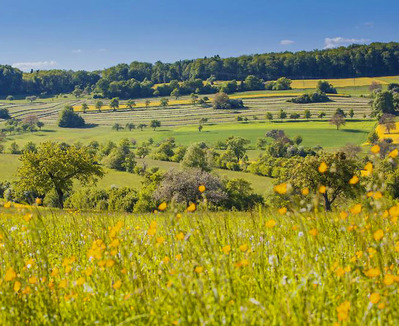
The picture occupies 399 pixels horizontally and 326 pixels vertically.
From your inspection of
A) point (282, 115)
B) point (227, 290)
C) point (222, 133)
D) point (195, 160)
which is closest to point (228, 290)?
point (227, 290)

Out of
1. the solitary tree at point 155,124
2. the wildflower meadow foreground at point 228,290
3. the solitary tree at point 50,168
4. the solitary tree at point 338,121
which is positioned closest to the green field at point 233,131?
the solitary tree at point 338,121

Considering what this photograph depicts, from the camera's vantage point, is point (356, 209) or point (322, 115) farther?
point (322, 115)

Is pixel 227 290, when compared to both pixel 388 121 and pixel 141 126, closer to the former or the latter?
pixel 388 121

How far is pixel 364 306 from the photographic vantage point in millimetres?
3293

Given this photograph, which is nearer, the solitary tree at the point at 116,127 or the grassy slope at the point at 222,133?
the grassy slope at the point at 222,133

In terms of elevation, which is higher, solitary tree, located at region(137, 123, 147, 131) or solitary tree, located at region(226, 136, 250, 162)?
solitary tree, located at region(137, 123, 147, 131)

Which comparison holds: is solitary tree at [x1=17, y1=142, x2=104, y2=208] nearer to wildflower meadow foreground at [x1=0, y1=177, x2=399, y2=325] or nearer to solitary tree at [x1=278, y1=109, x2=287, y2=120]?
wildflower meadow foreground at [x1=0, y1=177, x2=399, y2=325]

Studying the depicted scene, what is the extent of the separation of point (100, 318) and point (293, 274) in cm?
196

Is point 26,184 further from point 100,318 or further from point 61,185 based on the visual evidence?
point 100,318

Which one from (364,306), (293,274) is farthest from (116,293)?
(364,306)

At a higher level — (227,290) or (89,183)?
(227,290)

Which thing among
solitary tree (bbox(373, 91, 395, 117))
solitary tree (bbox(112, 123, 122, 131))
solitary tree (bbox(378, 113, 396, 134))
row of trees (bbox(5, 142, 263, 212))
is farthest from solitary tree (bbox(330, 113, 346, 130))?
solitary tree (bbox(112, 123, 122, 131))

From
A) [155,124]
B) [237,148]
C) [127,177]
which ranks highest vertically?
[155,124]

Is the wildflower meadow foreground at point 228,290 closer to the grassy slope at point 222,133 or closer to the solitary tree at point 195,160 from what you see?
the solitary tree at point 195,160
